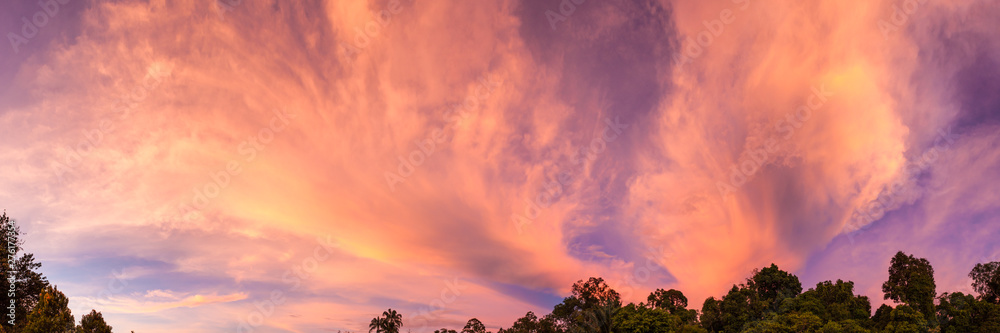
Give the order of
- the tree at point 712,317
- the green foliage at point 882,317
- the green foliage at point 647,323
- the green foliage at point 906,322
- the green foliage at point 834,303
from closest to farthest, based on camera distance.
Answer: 1. the green foliage at point 906,322
2. the green foliage at point 882,317
3. the green foliage at point 834,303
4. the green foliage at point 647,323
5. the tree at point 712,317

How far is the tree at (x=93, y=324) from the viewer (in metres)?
38.0

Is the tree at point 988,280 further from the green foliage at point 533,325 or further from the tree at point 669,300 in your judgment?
the green foliage at point 533,325

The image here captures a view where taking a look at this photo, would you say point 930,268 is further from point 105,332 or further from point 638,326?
point 105,332

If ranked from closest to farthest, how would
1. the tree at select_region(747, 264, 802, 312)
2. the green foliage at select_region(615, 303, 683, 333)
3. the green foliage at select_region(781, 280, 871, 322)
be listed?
1. the green foliage at select_region(781, 280, 871, 322)
2. the green foliage at select_region(615, 303, 683, 333)
3. the tree at select_region(747, 264, 802, 312)

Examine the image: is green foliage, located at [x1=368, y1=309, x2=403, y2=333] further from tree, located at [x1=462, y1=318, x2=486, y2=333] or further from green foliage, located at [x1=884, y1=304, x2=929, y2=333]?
green foliage, located at [x1=884, y1=304, x2=929, y2=333]

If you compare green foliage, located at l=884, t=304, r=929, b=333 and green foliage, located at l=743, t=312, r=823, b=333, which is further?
green foliage, located at l=743, t=312, r=823, b=333

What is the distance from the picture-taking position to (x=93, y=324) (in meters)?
38.4

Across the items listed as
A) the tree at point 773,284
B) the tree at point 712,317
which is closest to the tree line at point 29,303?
the tree at point 712,317

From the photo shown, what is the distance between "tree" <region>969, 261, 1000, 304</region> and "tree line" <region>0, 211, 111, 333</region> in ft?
367

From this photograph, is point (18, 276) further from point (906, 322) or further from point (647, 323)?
point (906, 322)

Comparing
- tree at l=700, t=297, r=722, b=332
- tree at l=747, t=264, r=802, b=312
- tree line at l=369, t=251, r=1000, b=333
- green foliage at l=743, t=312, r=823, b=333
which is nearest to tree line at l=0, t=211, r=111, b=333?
tree line at l=369, t=251, r=1000, b=333

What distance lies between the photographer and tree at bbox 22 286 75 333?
35094 millimetres

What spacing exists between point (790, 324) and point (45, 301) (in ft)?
259

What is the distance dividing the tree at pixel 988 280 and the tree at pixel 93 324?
11035 cm
